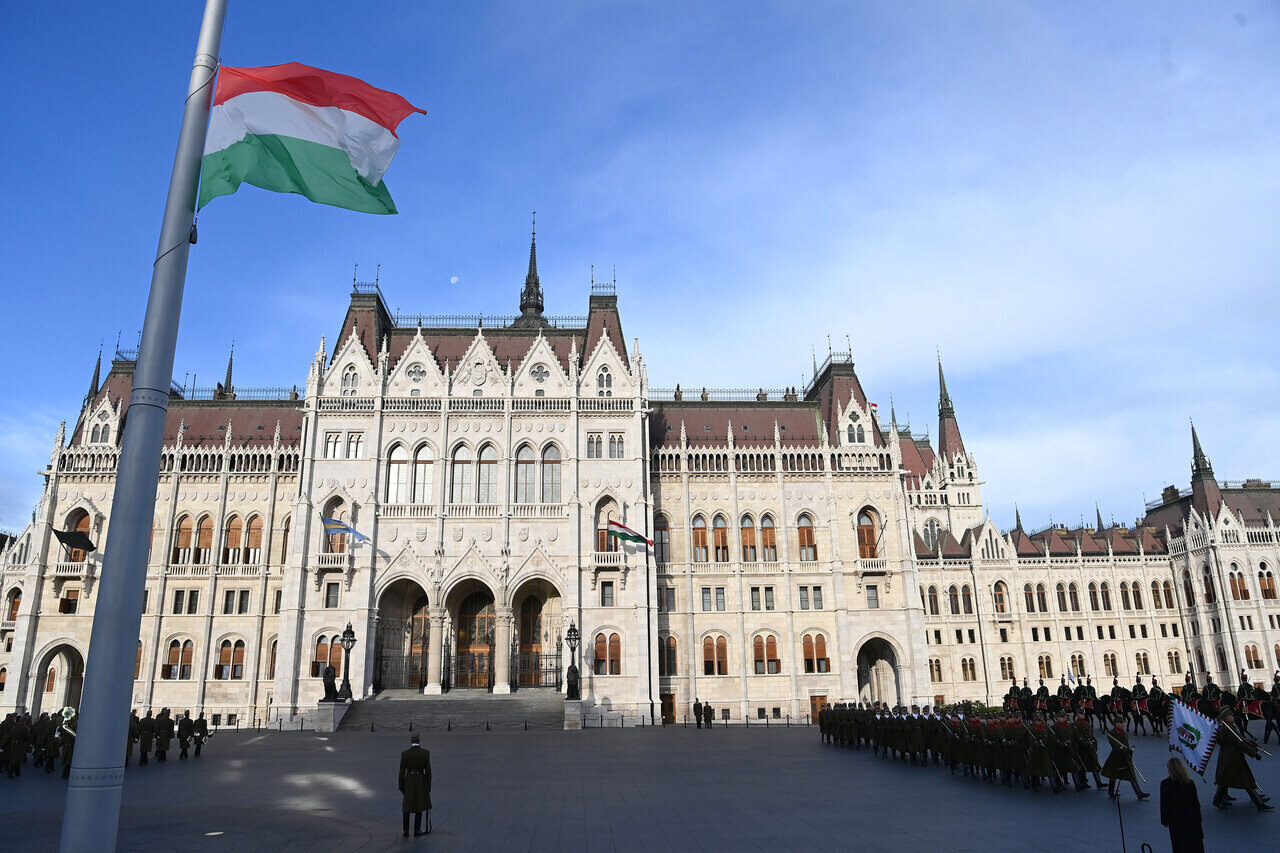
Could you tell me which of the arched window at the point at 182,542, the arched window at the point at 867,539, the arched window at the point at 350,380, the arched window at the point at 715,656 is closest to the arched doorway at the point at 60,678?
the arched window at the point at 182,542

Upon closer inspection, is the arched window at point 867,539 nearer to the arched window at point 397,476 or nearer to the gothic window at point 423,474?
the gothic window at point 423,474

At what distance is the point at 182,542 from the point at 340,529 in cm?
1369

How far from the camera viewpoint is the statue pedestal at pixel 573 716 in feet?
127

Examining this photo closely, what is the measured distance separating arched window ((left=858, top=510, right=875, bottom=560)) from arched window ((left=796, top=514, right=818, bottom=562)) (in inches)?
107

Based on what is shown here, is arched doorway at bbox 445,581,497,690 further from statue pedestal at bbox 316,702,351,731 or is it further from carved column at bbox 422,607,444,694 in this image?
statue pedestal at bbox 316,702,351,731

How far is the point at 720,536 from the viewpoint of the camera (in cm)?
5212

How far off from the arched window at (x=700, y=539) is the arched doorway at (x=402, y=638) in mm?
15853

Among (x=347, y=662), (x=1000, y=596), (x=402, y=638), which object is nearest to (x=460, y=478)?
(x=402, y=638)

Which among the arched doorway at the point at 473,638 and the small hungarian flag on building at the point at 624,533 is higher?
the small hungarian flag on building at the point at 624,533

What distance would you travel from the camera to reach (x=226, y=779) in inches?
831

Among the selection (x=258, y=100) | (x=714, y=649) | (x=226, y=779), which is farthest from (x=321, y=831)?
(x=714, y=649)

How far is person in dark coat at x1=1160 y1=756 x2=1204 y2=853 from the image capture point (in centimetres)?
956

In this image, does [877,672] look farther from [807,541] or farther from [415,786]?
[415,786]

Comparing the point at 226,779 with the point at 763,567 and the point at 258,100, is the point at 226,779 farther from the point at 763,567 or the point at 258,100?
the point at 763,567
